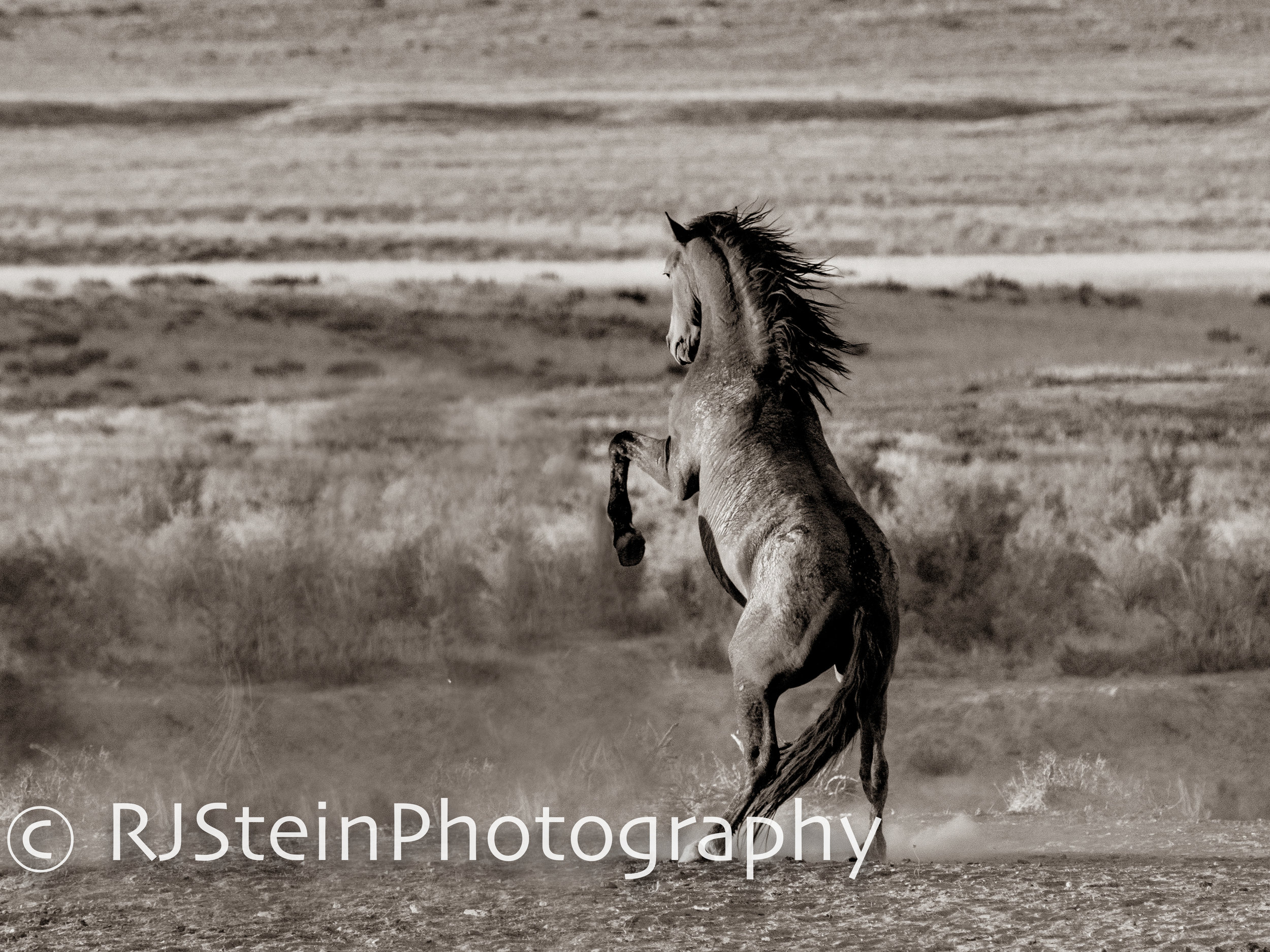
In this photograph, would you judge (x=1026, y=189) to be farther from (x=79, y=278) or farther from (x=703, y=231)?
(x=703, y=231)

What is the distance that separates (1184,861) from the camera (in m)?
5.63

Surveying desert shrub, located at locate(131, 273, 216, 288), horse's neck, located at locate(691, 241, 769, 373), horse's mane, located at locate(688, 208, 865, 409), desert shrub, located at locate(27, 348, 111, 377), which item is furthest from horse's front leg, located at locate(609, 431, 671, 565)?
desert shrub, located at locate(131, 273, 216, 288)

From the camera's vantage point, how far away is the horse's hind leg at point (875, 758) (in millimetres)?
5184

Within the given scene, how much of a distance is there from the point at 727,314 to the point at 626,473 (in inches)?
25.6

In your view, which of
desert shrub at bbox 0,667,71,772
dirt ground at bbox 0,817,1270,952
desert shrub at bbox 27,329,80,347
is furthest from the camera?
desert shrub at bbox 27,329,80,347

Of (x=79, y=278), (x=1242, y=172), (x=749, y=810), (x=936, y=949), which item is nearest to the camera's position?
(x=936, y=949)

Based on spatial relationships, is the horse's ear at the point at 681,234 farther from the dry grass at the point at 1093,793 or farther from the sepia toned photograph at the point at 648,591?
the dry grass at the point at 1093,793

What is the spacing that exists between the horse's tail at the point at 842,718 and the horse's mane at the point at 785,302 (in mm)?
811

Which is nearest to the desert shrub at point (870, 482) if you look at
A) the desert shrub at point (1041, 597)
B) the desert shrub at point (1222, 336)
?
the desert shrub at point (1041, 597)

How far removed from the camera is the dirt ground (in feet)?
15.4

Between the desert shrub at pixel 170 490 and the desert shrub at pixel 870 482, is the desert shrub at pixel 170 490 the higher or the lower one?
the lower one

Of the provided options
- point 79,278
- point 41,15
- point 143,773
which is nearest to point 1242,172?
point 79,278

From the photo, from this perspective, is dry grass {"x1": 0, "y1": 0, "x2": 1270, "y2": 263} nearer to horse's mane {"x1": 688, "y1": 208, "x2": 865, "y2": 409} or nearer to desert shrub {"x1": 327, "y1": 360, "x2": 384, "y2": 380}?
desert shrub {"x1": 327, "y1": 360, "x2": 384, "y2": 380}

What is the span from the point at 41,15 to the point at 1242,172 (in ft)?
95.5
